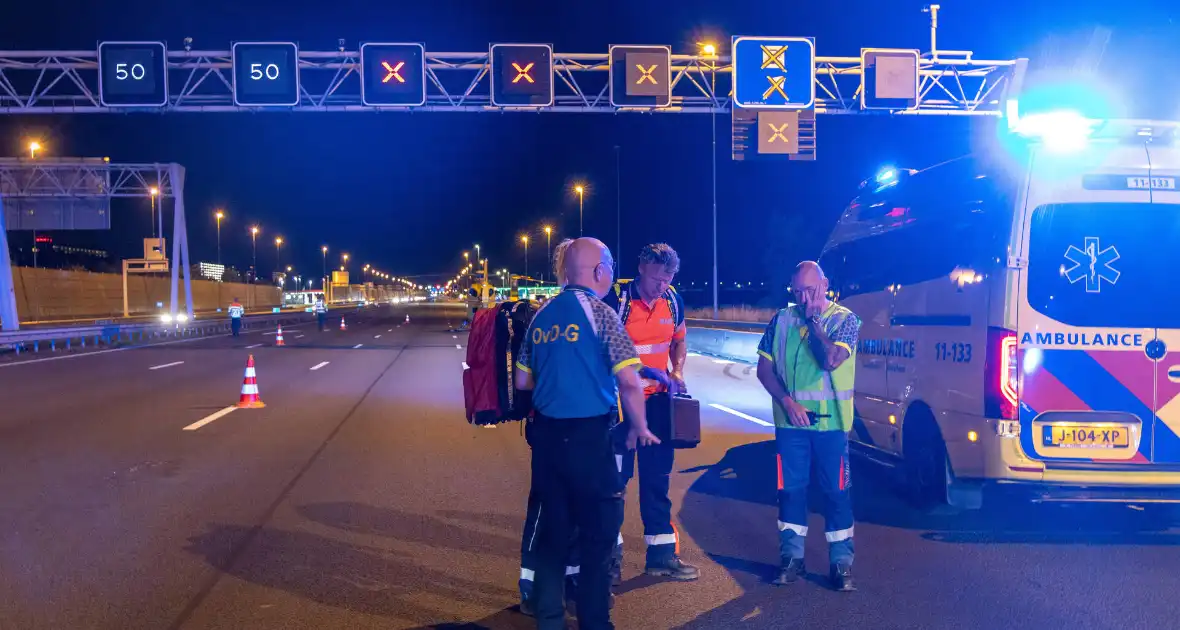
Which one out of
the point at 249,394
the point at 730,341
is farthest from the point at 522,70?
the point at 249,394

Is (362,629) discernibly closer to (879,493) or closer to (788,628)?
(788,628)

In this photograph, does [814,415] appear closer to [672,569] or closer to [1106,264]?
[672,569]

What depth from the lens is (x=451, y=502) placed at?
7.55m

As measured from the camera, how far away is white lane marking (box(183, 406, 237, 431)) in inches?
473

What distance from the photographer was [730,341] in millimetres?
25656

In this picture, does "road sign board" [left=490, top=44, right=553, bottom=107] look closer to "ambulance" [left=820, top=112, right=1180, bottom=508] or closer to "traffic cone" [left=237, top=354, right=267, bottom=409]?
"traffic cone" [left=237, top=354, right=267, bottom=409]

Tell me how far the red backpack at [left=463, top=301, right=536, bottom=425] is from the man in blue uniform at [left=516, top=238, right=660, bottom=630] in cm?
39

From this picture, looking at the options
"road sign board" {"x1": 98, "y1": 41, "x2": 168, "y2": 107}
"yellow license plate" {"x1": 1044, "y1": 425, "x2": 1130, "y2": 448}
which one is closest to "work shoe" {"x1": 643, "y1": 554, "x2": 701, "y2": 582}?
"yellow license plate" {"x1": 1044, "y1": 425, "x2": 1130, "y2": 448}

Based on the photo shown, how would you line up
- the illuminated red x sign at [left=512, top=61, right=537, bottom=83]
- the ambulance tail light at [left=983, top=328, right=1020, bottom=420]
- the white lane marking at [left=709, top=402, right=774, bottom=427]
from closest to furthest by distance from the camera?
the ambulance tail light at [left=983, top=328, right=1020, bottom=420] < the white lane marking at [left=709, top=402, right=774, bottom=427] < the illuminated red x sign at [left=512, top=61, right=537, bottom=83]

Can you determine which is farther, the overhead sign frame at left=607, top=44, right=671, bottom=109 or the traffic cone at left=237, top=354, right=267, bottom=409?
the overhead sign frame at left=607, top=44, right=671, bottom=109

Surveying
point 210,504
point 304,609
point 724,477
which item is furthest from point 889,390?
point 210,504

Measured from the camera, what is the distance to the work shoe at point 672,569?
217 inches

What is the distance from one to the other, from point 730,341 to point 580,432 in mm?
21912

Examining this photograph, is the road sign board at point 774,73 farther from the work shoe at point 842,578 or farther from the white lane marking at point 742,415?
the work shoe at point 842,578
